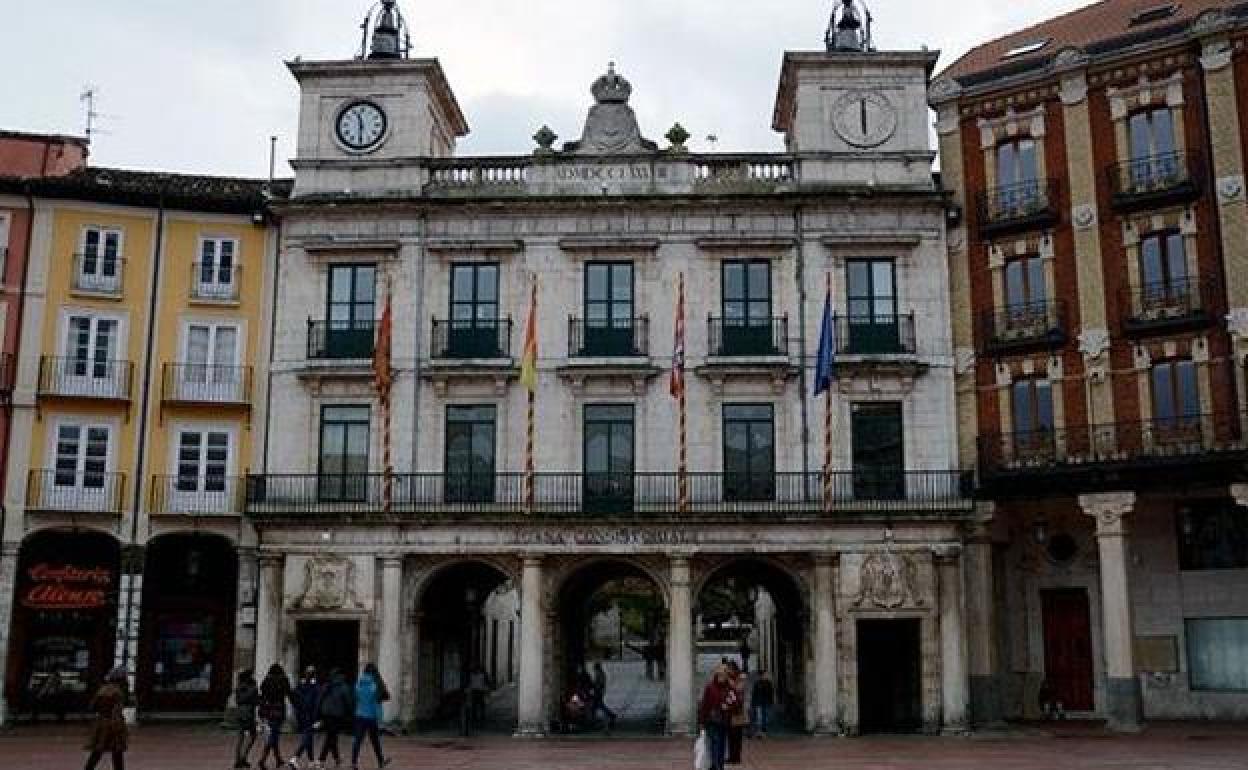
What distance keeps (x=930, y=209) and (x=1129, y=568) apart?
35.7ft

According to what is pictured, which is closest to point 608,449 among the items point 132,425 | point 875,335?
point 875,335

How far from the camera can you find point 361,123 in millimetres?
35906

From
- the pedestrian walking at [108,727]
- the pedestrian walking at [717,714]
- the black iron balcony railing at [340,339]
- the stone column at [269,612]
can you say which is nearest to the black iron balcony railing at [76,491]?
the stone column at [269,612]

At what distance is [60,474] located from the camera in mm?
34188

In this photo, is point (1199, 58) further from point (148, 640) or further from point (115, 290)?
point (148, 640)

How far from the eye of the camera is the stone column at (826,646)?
31891 mm

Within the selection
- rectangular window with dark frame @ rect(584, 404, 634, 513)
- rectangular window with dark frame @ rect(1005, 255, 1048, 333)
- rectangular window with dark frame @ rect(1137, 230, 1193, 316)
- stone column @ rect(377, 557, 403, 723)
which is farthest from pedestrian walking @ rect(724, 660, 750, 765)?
rectangular window with dark frame @ rect(1137, 230, 1193, 316)

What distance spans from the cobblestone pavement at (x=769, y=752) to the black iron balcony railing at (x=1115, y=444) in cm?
644

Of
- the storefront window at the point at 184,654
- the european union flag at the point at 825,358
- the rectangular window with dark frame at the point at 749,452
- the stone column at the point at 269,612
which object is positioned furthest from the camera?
the storefront window at the point at 184,654

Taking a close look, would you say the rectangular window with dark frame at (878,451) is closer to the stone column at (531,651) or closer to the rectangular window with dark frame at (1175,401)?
the rectangular window with dark frame at (1175,401)

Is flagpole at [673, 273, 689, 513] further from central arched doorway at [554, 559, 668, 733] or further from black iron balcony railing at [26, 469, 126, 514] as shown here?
black iron balcony railing at [26, 469, 126, 514]

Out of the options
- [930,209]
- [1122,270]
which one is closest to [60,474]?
[930,209]

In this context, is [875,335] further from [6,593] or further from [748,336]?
[6,593]

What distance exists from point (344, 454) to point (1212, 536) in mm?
22912
